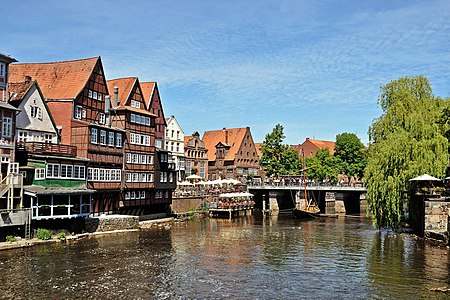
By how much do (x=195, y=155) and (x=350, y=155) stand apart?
29552 mm

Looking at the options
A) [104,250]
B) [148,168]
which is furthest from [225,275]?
[148,168]

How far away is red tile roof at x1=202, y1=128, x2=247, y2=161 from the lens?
99875mm

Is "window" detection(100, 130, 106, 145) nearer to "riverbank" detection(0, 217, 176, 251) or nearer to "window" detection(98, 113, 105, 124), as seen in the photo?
"window" detection(98, 113, 105, 124)

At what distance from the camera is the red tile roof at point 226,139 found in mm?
99875

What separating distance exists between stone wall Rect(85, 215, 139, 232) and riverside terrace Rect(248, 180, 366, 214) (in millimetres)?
37459

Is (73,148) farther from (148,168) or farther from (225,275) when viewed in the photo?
(225,275)

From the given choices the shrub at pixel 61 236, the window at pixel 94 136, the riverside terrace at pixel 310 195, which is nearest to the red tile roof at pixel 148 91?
the window at pixel 94 136

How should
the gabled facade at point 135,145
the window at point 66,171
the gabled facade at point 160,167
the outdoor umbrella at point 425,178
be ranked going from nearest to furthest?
the outdoor umbrella at point 425,178
the window at point 66,171
the gabled facade at point 135,145
the gabled facade at point 160,167

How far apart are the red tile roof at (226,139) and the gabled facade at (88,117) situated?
47.6 m

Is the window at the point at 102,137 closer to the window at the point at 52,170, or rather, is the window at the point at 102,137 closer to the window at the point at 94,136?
the window at the point at 94,136

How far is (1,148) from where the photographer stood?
125 ft

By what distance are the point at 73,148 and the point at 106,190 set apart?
6.84 meters

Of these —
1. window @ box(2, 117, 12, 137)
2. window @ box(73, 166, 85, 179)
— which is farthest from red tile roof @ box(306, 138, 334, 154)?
window @ box(2, 117, 12, 137)

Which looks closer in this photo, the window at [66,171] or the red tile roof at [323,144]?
the window at [66,171]
